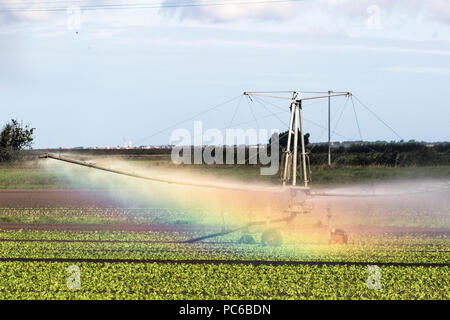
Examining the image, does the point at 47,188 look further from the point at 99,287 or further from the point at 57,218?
the point at 99,287

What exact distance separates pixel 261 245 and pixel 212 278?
7.70 meters

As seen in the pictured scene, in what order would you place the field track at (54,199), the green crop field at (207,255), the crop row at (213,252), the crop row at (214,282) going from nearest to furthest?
the crop row at (214,282) → the green crop field at (207,255) → the crop row at (213,252) → the field track at (54,199)

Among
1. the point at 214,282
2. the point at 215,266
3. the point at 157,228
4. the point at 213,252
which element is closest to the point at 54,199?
the point at 157,228

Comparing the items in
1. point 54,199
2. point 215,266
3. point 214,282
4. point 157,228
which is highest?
point 54,199

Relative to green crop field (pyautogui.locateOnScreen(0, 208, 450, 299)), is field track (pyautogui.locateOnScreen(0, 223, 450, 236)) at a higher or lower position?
higher

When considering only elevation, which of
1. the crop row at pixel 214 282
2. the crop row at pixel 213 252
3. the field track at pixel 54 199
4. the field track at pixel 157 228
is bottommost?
the crop row at pixel 214 282

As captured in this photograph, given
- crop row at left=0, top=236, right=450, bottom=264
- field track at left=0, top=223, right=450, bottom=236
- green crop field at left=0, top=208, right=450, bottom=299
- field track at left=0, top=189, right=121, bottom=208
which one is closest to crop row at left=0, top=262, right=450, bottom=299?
green crop field at left=0, top=208, right=450, bottom=299

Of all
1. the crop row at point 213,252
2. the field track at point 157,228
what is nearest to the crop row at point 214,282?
the crop row at point 213,252

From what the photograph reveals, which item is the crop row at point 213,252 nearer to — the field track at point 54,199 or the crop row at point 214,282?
the crop row at point 214,282

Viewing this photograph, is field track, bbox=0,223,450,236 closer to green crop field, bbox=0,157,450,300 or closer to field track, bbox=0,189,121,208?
green crop field, bbox=0,157,450,300

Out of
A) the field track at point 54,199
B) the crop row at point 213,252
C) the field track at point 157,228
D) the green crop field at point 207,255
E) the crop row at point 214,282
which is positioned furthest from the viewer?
the field track at point 54,199

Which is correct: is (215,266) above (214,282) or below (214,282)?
above

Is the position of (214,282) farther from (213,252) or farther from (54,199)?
(54,199)
